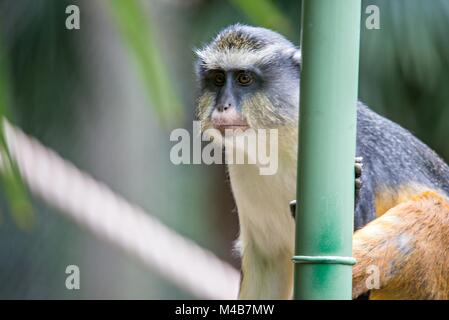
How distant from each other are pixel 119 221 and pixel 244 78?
1502 millimetres

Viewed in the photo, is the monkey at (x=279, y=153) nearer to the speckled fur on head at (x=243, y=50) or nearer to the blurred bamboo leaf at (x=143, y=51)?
the speckled fur on head at (x=243, y=50)

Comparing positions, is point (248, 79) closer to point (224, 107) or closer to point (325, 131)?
point (224, 107)

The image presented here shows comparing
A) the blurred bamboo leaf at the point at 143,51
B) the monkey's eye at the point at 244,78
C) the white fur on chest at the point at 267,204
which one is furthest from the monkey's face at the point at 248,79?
the blurred bamboo leaf at the point at 143,51

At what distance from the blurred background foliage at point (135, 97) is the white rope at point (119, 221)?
424 millimetres

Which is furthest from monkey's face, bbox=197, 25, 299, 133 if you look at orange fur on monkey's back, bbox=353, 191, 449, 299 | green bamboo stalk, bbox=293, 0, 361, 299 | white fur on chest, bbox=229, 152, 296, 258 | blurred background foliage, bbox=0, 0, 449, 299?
green bamboo stalk, bbox=293, 0, 361, 299

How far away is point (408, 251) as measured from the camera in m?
3.23

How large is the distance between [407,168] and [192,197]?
2942 mm

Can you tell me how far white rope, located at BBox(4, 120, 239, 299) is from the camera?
185 inches

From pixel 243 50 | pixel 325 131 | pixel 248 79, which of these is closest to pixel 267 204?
pixel 248 79

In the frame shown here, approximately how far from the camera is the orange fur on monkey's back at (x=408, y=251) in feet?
10.3

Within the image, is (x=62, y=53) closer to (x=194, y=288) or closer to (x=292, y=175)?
(x=194, y=288)

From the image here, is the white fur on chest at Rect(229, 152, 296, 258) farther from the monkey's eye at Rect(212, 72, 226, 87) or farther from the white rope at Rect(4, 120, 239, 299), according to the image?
the white rope at Rect(4, 120, 239, 299)

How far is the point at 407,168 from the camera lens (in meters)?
3.67
